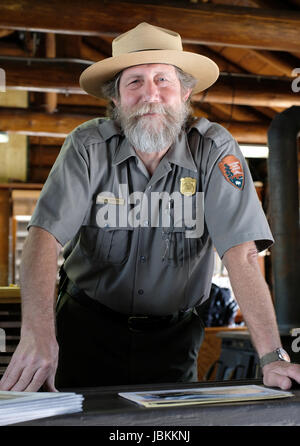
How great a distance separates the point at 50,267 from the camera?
1.53 metres

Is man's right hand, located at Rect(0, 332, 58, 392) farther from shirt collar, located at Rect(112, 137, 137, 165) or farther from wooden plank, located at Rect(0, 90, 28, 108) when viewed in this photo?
wooden plank, located at Rect(0, 90, 28, 108)

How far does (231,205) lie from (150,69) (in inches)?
21.3

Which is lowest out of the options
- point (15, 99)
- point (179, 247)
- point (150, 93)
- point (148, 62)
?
point (179, 247)

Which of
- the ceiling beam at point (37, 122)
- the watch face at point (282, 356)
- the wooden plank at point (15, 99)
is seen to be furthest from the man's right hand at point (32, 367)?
the wooden plank at point (15, 99)

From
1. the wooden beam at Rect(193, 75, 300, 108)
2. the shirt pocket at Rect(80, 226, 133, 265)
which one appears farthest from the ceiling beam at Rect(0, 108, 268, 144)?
the shirt pocket at Rect(80, 226, 133, 265)

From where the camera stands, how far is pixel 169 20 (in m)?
4.64

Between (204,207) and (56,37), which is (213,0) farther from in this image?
(204,207)

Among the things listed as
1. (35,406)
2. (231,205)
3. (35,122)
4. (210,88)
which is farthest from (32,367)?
(35,122)

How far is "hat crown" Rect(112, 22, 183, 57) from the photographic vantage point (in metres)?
2.07

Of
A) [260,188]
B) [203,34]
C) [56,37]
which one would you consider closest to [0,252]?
[56,37]

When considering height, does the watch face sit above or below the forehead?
below

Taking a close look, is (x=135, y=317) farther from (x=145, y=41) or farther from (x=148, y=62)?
(x=145, y=41)

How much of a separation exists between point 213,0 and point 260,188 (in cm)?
427
